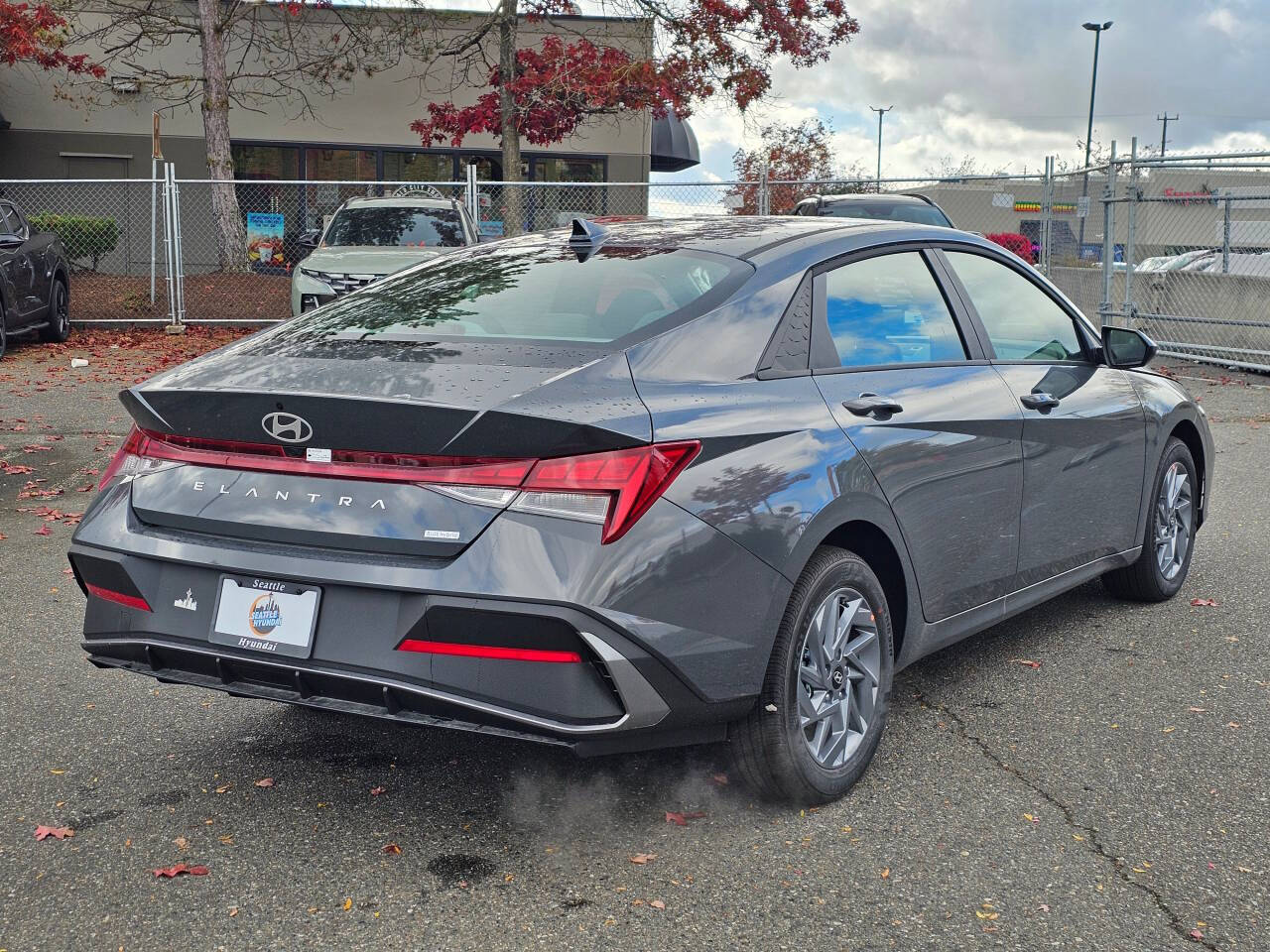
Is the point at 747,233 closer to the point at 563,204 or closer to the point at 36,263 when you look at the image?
the point at 36,263

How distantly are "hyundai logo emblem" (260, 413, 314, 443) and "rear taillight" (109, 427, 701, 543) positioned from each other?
57 millimetres

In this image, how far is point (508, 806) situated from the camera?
369 cm

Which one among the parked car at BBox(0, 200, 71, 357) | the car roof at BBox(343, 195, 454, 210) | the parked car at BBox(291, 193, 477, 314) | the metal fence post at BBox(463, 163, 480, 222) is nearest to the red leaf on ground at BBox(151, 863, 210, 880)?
the parked car at BBox(291, 193, 477, 314)

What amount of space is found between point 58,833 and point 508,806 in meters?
1.17

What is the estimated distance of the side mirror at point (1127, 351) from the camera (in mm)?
5242

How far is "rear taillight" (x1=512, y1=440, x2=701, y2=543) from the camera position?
3023 mm

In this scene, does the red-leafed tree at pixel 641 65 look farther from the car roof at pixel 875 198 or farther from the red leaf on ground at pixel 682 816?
the red leaf on ground at pixel 682 816

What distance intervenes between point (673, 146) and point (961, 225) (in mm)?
7775

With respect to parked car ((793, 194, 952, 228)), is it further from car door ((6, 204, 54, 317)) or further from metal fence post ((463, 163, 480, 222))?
car door ((6, 204, 54, 317))

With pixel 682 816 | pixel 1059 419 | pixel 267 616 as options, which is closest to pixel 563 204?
pixel 1059 419

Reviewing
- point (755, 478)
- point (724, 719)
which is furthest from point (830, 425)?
point (724, 719)

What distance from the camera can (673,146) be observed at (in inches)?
1192

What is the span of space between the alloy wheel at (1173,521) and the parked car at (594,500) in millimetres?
1565

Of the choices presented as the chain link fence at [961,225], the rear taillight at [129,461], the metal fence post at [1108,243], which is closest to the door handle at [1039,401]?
the rear taillight at [129,461]
